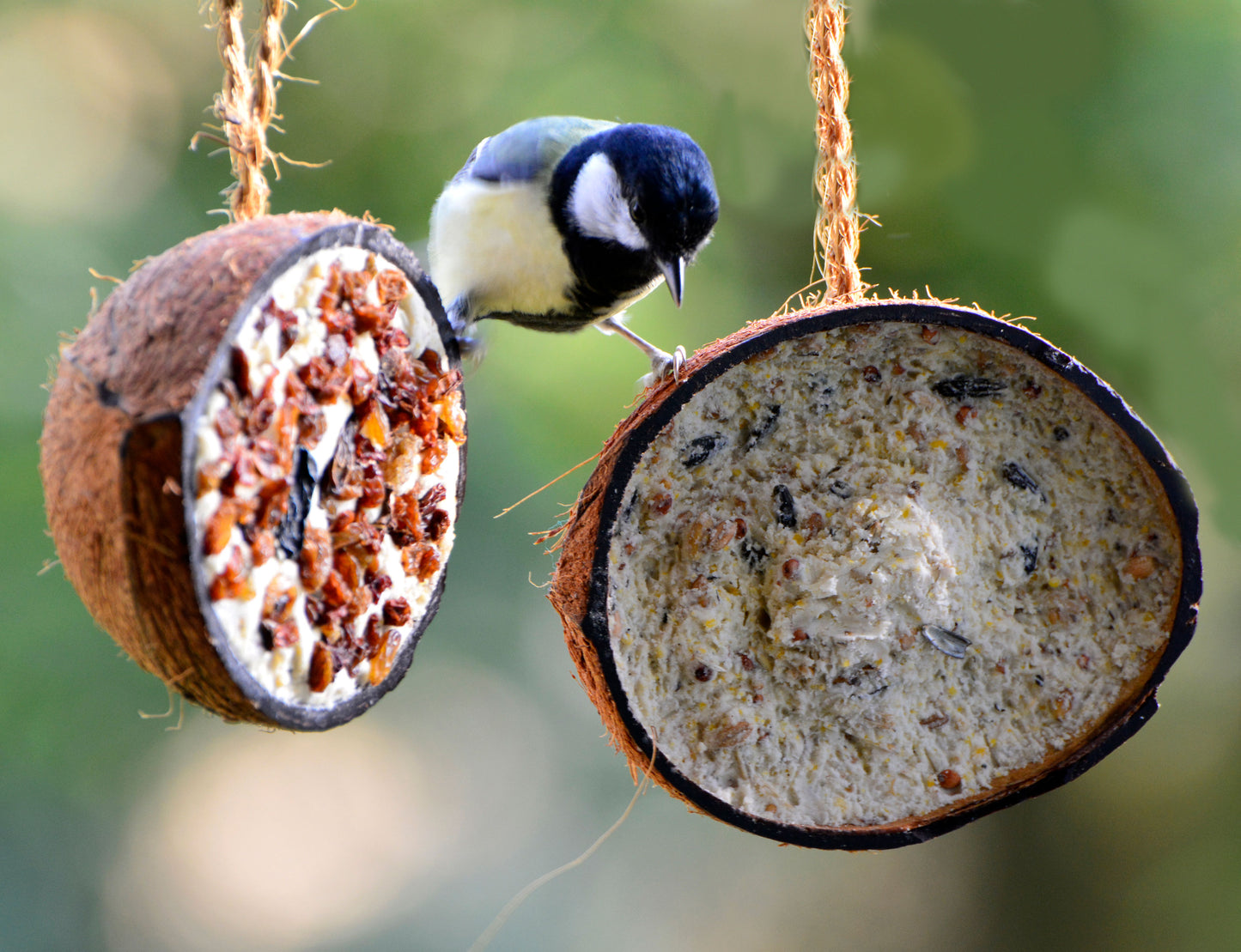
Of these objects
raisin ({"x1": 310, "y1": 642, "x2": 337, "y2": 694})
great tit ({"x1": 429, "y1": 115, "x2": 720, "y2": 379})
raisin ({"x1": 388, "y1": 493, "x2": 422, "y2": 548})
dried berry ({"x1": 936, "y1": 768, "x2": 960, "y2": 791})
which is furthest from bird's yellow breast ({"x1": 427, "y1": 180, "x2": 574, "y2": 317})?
dried berry ({"x1": 936, "y1": 768, "x2": 960, "y2": 791})

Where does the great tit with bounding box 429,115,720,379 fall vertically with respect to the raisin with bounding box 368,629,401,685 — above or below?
above

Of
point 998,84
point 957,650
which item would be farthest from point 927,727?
point 998,84

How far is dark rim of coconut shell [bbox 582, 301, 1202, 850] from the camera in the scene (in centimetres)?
66

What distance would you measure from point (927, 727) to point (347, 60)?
5.02ft

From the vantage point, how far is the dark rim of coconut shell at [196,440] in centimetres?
48

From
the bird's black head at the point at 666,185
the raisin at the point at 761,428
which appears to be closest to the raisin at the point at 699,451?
the raisin at the point at 761,428

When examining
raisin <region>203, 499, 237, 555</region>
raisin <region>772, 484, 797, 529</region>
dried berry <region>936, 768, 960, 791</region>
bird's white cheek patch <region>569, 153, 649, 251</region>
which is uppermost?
bird's white cheek patch <region>569, 153, 649, 251</region>

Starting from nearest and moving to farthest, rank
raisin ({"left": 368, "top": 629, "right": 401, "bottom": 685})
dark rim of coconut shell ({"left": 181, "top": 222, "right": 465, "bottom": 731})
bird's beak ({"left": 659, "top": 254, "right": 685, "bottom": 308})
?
dark rim of coconut shell ({"left": 181, "top": 222, "right": 465, "bottom": 731}) < raisin ({"left": 368, "top": 629, "right": 401, "bottom": 685}) < bird's beak ({"left": 659, "top": 254, "right": 685, "bottom": 308})

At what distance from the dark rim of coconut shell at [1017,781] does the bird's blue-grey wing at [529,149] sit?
0.27 m

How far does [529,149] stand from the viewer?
80cm

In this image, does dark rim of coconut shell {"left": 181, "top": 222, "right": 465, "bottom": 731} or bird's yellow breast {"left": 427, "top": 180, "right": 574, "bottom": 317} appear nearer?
dark rim of coconut shell {"left": 181, "top": 222, "right": 465, "bottom": 731}

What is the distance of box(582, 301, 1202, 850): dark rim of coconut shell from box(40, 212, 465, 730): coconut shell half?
14cm

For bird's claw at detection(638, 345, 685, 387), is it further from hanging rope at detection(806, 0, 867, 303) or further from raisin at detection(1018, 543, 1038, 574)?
raisin at detection(1018, 543, 1038, 574)

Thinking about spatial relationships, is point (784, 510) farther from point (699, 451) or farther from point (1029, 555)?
point (1029, 555)
